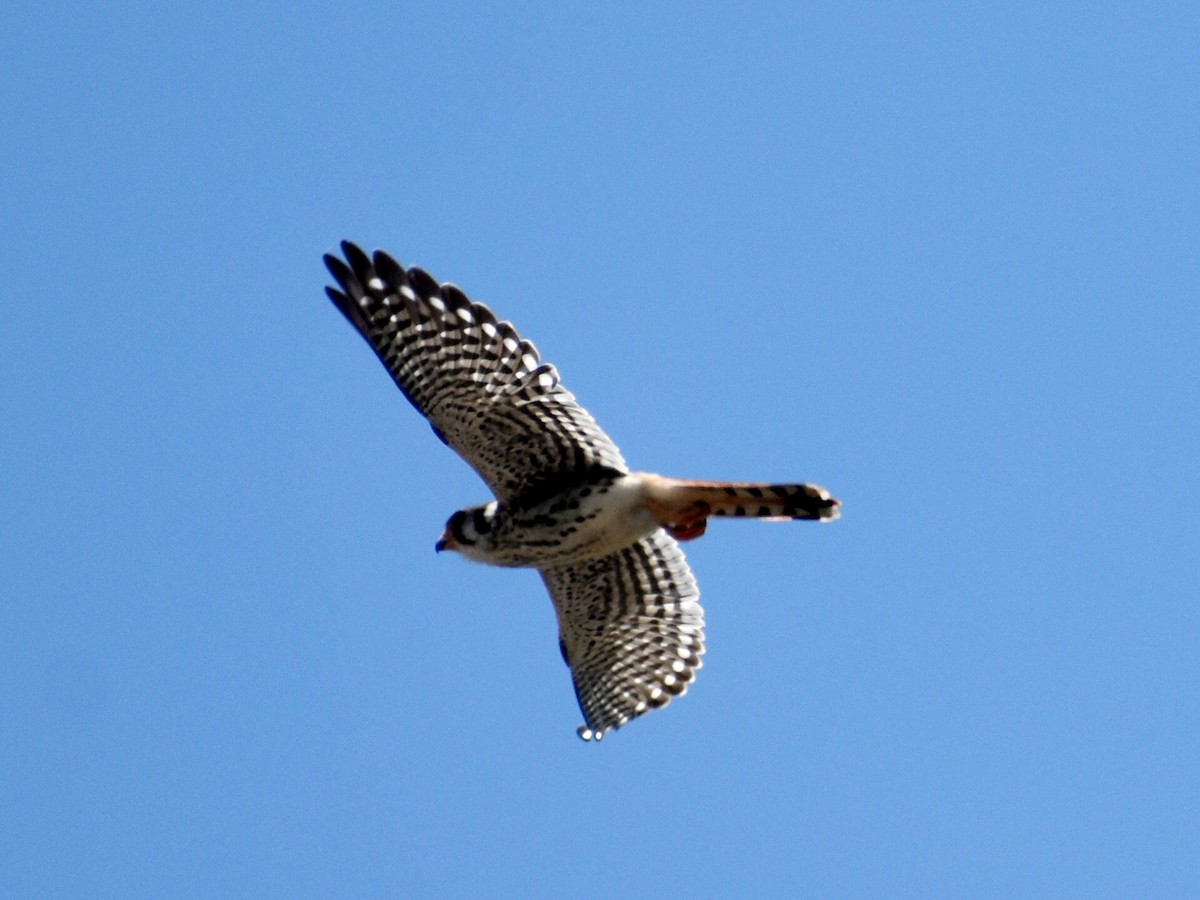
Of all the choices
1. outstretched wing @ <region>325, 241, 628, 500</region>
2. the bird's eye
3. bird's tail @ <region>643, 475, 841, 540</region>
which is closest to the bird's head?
the bird's eye

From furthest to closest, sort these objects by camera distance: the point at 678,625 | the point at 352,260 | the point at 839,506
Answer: the point at 678,625
the point at 352,260
the point at 839,506

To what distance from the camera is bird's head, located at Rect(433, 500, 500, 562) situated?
11.6 meters

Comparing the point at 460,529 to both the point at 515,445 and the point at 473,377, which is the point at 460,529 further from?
the point at 473,377

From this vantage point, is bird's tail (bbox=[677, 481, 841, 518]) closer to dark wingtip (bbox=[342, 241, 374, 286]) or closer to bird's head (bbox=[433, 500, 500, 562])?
bird's head (bbox=[433, 500, 500, 562])

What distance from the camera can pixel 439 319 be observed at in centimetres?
1122

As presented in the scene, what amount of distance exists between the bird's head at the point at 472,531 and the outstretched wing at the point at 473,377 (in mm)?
298

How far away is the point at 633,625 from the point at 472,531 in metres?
1.34

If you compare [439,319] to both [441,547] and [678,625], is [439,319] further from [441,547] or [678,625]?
[678,625]

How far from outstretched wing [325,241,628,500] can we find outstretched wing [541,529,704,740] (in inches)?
40.1

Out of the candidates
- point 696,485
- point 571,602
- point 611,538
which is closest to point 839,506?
point 696,485

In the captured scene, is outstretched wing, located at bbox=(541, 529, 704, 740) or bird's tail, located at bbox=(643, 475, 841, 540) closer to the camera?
bird's tail, located at bbox=(643, 475, 841, 540)

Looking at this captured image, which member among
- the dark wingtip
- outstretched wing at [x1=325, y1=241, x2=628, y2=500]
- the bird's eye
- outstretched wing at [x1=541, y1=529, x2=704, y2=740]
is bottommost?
outstretched wing at [x1=541, y1=529, x2=704, y2=740]

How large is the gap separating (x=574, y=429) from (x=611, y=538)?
765 mm

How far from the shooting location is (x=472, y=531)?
11.7 meters
